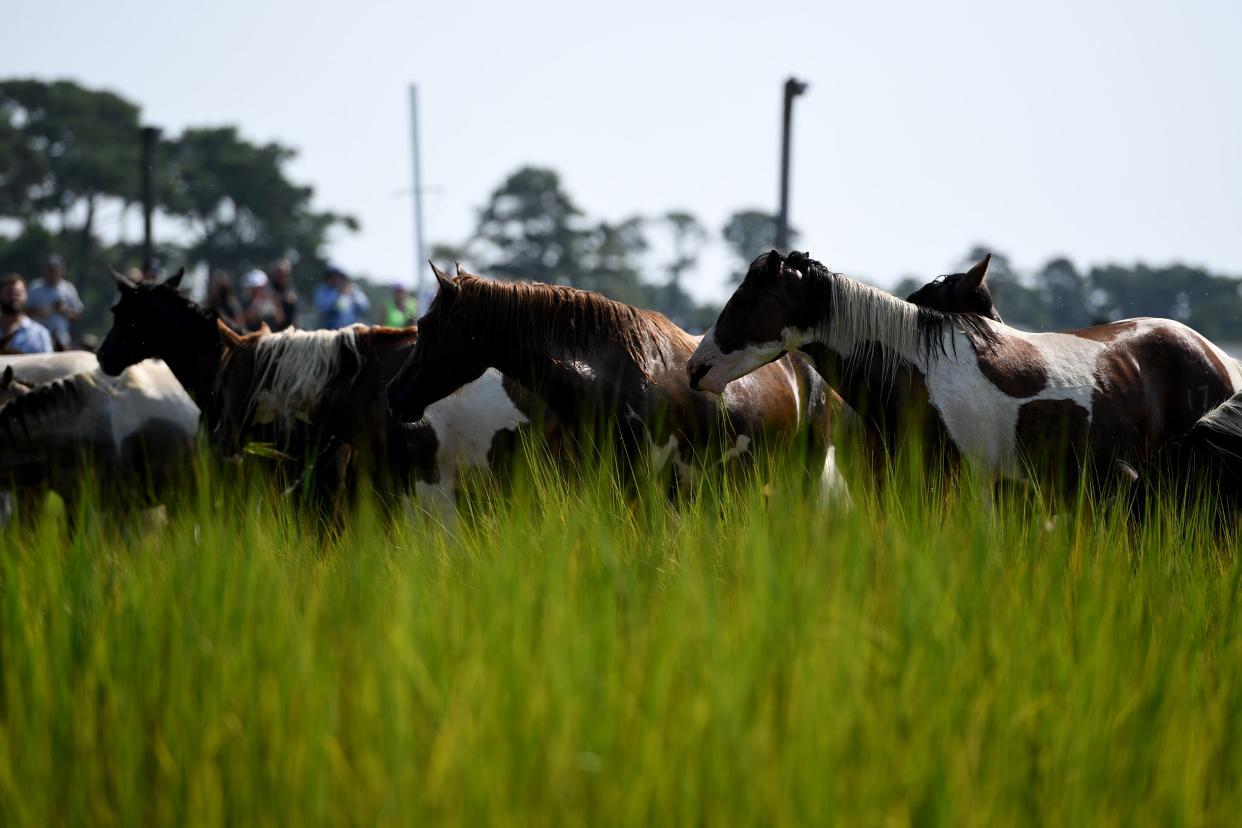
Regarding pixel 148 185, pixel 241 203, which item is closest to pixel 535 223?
pixel 241 203

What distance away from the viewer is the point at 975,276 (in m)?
6.46

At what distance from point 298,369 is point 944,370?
11.6 ft

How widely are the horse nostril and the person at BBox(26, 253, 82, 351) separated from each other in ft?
32.1

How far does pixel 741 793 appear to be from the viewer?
2.54m

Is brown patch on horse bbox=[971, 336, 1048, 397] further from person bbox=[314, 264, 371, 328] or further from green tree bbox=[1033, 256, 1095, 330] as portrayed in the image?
green tree bbox=[1033, 256, 1095, 330]

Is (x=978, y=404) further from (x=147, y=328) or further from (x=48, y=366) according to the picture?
(x=48, y=366)

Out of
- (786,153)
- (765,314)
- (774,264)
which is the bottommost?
(765,314)

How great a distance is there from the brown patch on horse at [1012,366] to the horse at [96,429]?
473cm

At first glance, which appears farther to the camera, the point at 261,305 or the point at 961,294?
the point at 261,305

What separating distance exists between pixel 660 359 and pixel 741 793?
12.9ft

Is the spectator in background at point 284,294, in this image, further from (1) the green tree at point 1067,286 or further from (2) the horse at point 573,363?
(1) the green tree at point 1067,286

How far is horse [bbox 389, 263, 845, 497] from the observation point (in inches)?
242

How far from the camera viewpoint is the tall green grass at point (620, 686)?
2.59 metres

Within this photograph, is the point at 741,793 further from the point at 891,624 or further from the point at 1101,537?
the point at 1101,537
